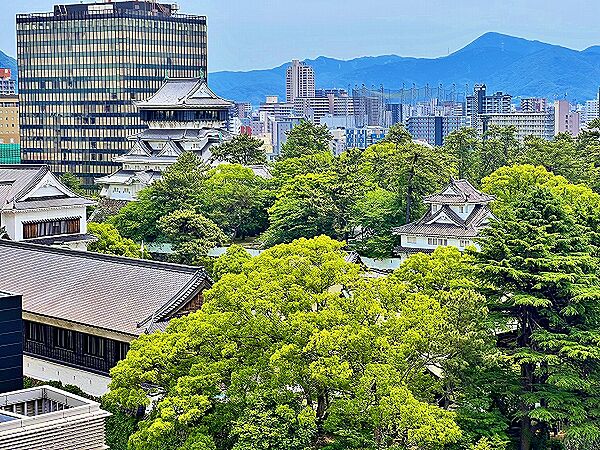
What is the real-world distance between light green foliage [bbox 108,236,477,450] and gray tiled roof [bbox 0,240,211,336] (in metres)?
3.23

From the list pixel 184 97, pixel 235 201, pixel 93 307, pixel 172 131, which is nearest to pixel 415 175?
pixel 235 201

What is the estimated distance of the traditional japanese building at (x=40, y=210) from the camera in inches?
1929

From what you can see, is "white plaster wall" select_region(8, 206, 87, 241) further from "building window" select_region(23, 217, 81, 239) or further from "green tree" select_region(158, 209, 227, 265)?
"green tree" select_region(158, 209, 227, 265)

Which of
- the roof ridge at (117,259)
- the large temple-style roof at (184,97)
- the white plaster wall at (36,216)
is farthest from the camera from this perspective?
A: the large temple-style roof at (184,97)

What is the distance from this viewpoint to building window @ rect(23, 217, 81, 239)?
162 ft

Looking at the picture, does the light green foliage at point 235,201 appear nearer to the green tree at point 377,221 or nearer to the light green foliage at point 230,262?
the green tree at point 377,221

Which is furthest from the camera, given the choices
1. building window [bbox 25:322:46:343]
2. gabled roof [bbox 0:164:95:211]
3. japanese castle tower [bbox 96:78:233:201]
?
japanese castle tower [bbox 96:78:233:201]

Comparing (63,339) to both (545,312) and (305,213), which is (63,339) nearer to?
(545,312)

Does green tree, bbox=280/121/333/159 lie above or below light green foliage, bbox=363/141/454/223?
above

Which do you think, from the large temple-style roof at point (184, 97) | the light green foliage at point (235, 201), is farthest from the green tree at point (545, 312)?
the large temple-style roof at point (184, 97)

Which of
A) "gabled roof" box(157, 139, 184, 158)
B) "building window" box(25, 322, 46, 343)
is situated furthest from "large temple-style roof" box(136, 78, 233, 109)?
"building window" box(25, 322, 46, 343)

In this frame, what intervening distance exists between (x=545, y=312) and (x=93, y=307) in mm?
13431

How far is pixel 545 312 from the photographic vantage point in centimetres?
3091

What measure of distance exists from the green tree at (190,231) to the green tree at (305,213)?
324 cm
